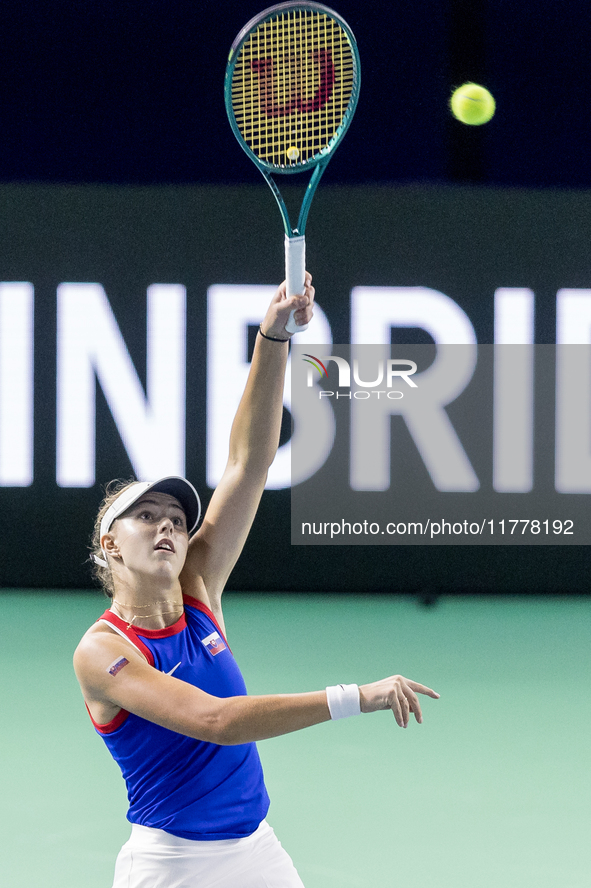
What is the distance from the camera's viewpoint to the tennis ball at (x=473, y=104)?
20.8 ft

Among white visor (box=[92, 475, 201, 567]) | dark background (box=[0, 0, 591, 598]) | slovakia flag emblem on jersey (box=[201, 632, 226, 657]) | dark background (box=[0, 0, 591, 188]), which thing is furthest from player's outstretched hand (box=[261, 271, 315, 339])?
dark background (box=[0, 0, 591, 188])

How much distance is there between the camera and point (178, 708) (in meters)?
1.47

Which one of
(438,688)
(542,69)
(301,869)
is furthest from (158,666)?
(542,69)

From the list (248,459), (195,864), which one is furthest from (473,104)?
(195,864)

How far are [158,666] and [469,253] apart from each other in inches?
186

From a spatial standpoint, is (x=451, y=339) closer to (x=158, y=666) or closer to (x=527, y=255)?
(x=527, y=255)

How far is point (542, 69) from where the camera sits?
257 inches

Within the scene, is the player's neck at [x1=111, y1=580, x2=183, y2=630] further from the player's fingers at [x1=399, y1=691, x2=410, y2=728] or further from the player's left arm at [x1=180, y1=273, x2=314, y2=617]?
the player's fingers at [x1=399, y1=691, x2=410, y2=728]

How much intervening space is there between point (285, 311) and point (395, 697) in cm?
89

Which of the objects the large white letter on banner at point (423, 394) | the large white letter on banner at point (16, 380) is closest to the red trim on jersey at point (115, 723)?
the large white letter on banner at point (423, 394)

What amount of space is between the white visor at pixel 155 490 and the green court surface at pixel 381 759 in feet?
2.32

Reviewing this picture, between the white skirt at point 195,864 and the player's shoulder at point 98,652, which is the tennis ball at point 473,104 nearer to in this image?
the player's shoulder at point 98,652

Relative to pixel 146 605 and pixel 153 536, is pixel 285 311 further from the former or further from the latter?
pixel 146 605

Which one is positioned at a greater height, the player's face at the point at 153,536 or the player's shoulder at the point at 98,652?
the player's face at the point at 153,536
